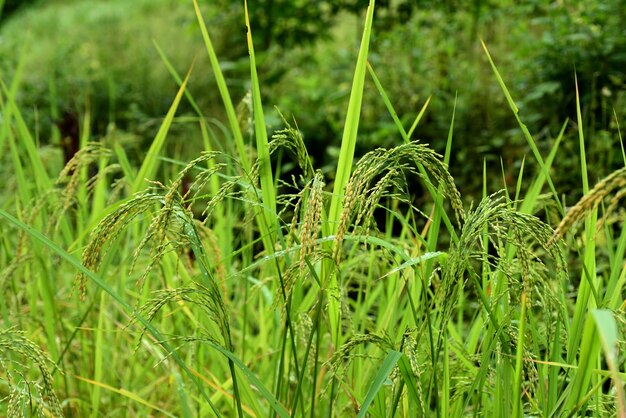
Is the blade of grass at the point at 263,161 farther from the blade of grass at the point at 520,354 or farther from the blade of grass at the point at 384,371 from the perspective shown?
the blade of grass at the point at 520,354

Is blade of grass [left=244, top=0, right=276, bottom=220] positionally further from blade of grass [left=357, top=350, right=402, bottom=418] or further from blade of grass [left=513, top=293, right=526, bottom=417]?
blade of grass [left=513, top=293, right=526, bottom=417]

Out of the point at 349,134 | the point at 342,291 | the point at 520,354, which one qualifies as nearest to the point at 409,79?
the point at 342,291

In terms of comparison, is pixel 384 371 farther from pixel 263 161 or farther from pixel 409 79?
pixel 409 79

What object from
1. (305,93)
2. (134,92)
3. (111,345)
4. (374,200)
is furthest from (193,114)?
(374,200)

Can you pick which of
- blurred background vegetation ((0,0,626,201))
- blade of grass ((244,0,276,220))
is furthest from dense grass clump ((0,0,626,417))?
blurred background vegetation ((0,0,626,201))

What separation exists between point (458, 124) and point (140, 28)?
466 cm

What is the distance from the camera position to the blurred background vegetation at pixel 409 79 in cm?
371

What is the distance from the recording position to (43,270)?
1.76 meters

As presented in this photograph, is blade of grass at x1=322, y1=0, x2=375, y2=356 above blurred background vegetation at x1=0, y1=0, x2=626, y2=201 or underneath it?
above

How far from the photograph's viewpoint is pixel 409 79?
4699 mm

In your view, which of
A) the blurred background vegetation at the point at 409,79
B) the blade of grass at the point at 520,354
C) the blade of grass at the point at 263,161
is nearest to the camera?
the blade of grass at the point at 520,354

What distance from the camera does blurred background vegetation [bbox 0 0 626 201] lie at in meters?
3.71

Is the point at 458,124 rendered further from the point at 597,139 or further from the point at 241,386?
the point at 241,386

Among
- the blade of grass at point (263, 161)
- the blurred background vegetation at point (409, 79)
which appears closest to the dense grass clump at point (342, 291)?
the blade of grass at point (263, 161)
